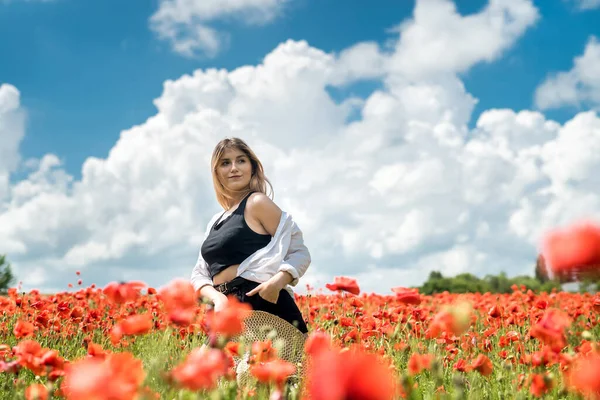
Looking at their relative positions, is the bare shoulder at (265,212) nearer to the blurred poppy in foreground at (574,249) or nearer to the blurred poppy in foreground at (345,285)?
the blurred poppy in foreground at (345,285)

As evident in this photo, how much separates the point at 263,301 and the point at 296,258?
1.09ft

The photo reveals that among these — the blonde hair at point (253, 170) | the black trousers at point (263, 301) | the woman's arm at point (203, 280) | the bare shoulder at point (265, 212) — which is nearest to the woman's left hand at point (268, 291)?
the black trousers at point (263, 301)

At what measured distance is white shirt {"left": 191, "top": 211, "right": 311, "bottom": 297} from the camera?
361cm

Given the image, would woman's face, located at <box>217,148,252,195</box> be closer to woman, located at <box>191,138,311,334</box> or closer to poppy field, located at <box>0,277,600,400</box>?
woman, located at <box>191,138,311,334</box>

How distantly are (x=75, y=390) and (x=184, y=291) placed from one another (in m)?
0.71

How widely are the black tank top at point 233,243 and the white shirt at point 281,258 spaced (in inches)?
2.5

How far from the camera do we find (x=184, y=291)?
2.26m

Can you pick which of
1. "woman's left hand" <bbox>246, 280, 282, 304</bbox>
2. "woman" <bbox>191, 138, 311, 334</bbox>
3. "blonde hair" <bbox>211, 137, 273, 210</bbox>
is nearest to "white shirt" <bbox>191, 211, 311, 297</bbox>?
"woman" <bbox>191, 138, 311, 334</bbox>

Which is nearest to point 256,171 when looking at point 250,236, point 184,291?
point 250,236

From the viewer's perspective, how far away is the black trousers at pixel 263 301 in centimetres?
360

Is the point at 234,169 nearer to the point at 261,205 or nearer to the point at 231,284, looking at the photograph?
the point at 261,205

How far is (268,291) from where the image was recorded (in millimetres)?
3480

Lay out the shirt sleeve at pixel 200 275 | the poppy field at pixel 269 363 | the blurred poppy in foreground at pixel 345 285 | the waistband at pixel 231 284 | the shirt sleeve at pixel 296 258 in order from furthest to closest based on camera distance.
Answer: the shirt sleeve at pixel 200 275
the waistband at pixel 231 284
the shirt sleeve at pixel 296 258
the blurred poppy in foreground at pixel 345 285
the poppy field at pixel 269 363

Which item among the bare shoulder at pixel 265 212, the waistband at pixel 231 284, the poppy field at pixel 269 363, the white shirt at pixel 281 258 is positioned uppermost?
the bare shoulder at pixel 265 212
